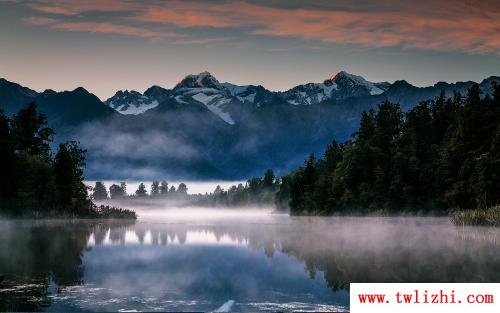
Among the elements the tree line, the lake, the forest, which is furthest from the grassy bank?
the forest

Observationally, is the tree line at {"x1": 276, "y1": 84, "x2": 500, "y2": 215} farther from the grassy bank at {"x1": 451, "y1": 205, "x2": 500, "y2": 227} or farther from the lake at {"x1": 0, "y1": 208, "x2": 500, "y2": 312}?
the lake at {"x1": 0, "y1": 208, "x2": 500, "y2": 312}

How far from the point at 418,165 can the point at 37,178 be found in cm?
7578

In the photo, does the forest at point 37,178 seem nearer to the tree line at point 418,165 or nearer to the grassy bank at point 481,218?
the tree line at point 418,165

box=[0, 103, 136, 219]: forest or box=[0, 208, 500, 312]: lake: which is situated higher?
box=[0, 103, 136, 219]: forest

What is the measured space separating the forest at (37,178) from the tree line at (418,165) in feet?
172

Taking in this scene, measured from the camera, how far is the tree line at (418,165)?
4564 inches

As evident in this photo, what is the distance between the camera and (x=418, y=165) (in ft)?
460

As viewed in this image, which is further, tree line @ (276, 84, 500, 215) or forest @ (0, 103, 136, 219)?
tree line @ (276, 84, 500, 215)

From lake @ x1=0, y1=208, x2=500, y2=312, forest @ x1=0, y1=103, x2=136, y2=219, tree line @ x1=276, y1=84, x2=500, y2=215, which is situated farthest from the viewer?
tree line @ x1=276, y1=84, x2=500, y2=215

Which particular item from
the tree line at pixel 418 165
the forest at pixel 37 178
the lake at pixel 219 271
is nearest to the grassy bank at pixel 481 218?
the tree line at pixel 418 165

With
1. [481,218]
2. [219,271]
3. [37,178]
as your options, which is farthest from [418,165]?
[219,271]

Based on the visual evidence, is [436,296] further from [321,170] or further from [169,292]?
[321,170]

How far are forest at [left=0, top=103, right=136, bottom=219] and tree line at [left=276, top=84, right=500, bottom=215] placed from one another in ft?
172

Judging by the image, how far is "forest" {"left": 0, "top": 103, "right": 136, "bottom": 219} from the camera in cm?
10919
